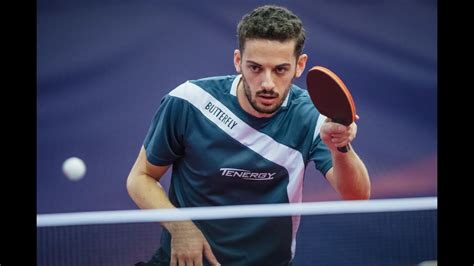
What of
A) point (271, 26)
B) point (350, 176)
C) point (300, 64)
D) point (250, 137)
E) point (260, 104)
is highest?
point (271, 26)

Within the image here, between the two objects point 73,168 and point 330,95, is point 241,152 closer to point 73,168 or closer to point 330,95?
point 330,95

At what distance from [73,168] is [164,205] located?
639 mm

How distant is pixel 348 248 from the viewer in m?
4.92

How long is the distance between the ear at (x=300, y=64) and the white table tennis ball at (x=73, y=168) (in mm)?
1521

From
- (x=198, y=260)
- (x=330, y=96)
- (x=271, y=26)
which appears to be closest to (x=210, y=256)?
(x=198, y=260)

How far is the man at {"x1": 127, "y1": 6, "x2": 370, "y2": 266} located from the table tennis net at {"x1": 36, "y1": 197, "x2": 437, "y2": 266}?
0.32 ft

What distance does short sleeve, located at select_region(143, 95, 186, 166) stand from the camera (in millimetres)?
4695

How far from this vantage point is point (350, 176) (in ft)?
15.7

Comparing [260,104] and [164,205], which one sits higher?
[260,104]

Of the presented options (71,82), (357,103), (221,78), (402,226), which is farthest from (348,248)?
(71,82)

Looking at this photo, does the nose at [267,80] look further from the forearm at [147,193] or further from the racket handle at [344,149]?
the forearm at [147,193]

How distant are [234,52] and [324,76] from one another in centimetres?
63

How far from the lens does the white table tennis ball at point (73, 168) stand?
469cm
